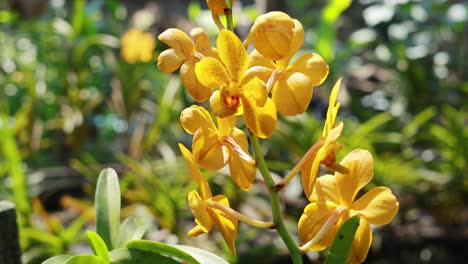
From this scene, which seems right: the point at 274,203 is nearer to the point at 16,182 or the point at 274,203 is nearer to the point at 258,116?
the point at 258,116

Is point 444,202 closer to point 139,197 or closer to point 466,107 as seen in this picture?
point 466,107

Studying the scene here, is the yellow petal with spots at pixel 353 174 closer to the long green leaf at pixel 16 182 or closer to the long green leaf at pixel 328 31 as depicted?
the long green leaf at pixel 16 182

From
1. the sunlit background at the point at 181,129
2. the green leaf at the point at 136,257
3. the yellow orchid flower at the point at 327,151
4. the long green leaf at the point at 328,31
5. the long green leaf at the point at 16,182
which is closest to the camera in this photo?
the yellow orchid flower at the point at 327,151

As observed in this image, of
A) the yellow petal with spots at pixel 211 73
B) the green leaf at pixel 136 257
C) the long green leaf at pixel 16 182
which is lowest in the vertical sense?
the long green leaf at pixel 16 182

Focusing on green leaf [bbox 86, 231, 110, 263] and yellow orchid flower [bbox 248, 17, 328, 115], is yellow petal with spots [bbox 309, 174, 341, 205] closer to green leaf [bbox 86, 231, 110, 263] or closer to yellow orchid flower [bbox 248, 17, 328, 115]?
yellow orchid flower [bbox 248, 17, 328, 115]

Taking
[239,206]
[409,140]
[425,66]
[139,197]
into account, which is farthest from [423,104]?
[139,197]

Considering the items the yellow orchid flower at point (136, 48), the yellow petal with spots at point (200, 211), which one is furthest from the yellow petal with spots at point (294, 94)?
the yellow orchid flower at point (136, 48)
